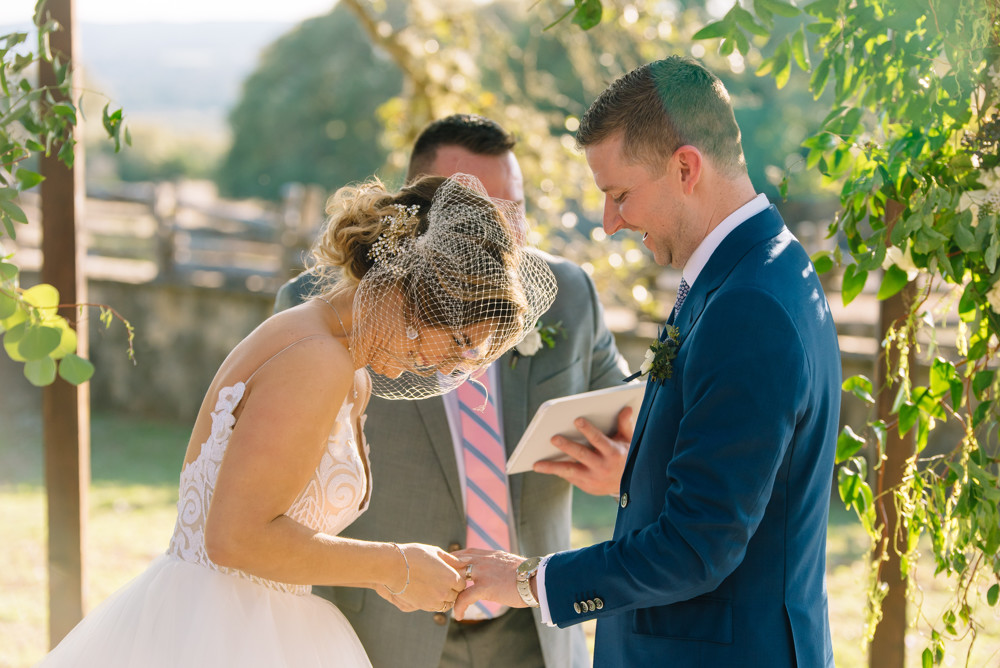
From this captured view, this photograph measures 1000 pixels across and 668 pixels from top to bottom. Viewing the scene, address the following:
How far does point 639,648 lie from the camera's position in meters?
1.93

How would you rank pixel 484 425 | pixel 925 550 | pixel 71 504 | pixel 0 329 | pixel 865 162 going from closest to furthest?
pixel 0 329 < pixel 865 162 < pixel 484 425 < pixel 71 504 < pixel 925 550

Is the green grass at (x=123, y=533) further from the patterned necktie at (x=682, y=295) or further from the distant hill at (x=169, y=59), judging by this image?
the distant hill at (x=169, y=59)

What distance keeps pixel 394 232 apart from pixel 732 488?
0.97 meters

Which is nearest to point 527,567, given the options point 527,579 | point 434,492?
point 527,579

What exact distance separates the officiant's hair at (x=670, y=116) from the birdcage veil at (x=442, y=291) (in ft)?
1.26

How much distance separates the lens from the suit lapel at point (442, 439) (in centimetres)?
262

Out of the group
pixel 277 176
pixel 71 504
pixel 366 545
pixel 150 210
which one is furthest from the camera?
pixel 277 176

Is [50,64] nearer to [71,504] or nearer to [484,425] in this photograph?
[71,504]

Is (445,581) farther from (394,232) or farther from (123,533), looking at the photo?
(123,533)

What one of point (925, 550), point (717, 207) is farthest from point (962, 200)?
point (925, 550)

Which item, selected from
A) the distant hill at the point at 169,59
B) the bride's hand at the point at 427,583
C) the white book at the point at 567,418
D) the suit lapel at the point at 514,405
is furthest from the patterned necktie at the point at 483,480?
the distant hill at the point at 169,59

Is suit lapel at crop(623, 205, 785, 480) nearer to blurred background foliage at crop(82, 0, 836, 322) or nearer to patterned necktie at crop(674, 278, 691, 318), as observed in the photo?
patterned necktie at crop(674, 278, 691, 318)

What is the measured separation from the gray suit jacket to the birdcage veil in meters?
0.48

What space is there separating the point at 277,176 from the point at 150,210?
11874mm
